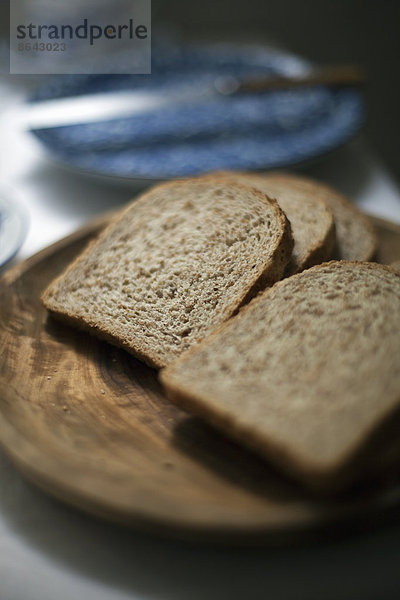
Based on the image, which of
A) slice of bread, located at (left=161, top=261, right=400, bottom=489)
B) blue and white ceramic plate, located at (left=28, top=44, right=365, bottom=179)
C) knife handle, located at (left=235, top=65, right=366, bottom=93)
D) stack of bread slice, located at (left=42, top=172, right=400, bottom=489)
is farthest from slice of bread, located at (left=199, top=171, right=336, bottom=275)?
knife handle, located at (left=235, top=65, right=366, bottom=93)

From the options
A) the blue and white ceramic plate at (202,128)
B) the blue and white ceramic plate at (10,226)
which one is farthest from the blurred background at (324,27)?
the blue and white ceramic plate at (10,226)

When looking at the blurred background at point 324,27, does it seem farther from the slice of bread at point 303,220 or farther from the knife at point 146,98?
the slice of bread at point 303,220

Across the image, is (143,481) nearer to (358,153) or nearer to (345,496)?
(345,496)

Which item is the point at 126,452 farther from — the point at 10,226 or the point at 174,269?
the point at 10,226

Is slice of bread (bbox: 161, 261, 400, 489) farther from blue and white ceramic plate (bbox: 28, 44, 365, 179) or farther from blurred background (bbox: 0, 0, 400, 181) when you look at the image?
blurred background (bbox: 0, 0, 400, 181)

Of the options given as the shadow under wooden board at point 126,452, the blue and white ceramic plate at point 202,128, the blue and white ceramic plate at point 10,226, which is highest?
the blue and white ceramic plate at point 202,128

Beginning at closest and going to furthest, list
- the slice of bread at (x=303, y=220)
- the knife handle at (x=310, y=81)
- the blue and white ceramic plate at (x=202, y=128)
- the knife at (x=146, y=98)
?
1. the slice of bread at (x=303, y=220)
2. the blue and white ceramic plate at (x=202, y=128)
3. the knife at (x=146, y=98)
4. the knife handle at (x=310, y=81)

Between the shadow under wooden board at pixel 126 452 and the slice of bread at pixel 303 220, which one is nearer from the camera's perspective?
the shadow under wooden board at pixel 126 452

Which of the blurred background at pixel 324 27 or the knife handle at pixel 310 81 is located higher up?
the blurred background at pixel 324 27
